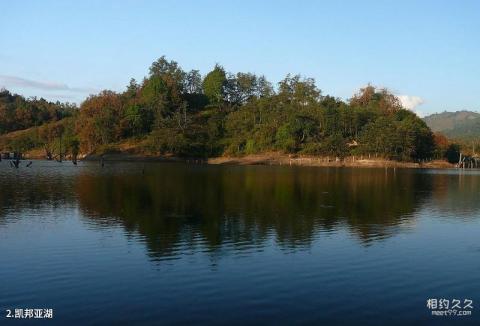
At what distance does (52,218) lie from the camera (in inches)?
1556

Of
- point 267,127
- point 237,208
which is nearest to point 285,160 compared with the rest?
point 267,127

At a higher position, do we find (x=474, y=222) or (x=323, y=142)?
(x=323, y=142)

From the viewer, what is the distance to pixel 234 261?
2586cm

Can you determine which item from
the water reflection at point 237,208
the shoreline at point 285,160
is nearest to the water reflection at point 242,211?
the water reflection at point 237,208

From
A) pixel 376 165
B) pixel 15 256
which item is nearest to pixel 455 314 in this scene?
pixel 15 256

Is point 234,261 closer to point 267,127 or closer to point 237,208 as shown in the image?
point 237,208

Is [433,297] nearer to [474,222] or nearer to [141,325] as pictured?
[141,325]

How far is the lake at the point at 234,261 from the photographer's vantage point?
18172 mm

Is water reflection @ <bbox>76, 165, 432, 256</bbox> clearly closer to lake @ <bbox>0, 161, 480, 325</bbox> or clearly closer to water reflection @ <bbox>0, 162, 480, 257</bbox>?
water reflection @ <bbox>0, 162, 480, 257</bbox>

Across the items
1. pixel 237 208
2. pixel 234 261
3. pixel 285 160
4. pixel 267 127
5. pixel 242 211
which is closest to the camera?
pixel 234 261

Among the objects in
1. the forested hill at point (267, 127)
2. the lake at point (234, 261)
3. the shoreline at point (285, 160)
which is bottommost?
the lake at point (234, 261)

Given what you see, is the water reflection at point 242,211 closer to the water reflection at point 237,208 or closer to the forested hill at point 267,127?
the water reflection at point 237,208

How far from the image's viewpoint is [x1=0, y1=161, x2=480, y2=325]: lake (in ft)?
59.6

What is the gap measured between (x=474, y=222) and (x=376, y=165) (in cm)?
11808
